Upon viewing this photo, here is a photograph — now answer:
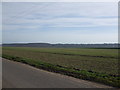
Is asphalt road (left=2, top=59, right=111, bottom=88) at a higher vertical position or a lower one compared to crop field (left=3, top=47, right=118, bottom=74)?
higher

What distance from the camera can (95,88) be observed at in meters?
11.0

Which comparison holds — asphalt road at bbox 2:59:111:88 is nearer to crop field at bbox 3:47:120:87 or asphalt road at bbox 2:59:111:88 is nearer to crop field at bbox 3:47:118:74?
crop field at bbox 3:47:120:87

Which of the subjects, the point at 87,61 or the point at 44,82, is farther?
the point at 87,61

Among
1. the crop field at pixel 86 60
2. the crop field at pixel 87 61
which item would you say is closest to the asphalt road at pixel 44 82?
the crop field at pixel 87 61

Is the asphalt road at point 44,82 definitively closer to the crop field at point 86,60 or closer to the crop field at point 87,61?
the crop field at point 87,61

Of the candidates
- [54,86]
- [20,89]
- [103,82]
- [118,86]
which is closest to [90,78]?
[103,82]

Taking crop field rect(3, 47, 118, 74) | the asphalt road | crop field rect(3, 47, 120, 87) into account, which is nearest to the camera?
the asphalt road

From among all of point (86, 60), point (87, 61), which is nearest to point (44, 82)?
point (87, 61)

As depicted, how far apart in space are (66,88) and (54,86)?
29.3 inches

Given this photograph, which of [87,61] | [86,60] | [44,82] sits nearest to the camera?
[44,82]

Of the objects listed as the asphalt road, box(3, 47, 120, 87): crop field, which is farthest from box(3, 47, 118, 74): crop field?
the asphalt road

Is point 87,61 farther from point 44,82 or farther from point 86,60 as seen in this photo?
point 44,82

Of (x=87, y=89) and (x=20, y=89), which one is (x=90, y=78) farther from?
(x=20, y=89)

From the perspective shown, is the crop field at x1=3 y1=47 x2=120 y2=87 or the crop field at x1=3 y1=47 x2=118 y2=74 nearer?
the crop field at x1=3 y1=47 x2=120 y2=87
